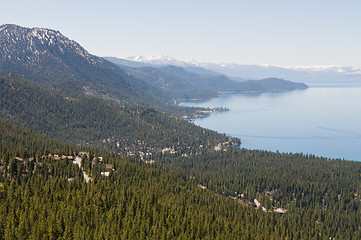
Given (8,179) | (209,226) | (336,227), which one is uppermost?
(8,179)

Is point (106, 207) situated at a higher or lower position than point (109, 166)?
lower

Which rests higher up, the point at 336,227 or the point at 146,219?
the point at 146,219

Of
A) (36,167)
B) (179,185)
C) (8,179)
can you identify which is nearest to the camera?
(8,179)

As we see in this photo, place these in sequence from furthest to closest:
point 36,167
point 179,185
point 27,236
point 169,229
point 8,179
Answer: point 179,185 → point 36,167 → point 8,179 → point 169,229 → point 27,236

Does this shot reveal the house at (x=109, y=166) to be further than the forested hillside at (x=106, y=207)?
Yes

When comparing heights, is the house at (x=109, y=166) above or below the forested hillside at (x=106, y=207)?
above

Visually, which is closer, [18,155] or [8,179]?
[8,179]

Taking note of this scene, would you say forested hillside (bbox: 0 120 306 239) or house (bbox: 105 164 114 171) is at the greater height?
house (bbox: 105 164 114 171)

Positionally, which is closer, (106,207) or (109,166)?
(106,207)

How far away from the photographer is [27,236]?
10862cm

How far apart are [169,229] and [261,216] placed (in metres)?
61.1

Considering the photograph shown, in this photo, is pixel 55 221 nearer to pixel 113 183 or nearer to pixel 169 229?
pixel 169 229

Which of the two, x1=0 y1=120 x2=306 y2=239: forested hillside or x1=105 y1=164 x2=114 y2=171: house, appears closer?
x1=0 y1=120 x2=306 y2=239: forested hillside

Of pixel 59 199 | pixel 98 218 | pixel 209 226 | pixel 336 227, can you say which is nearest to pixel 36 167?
pixel 59 199
